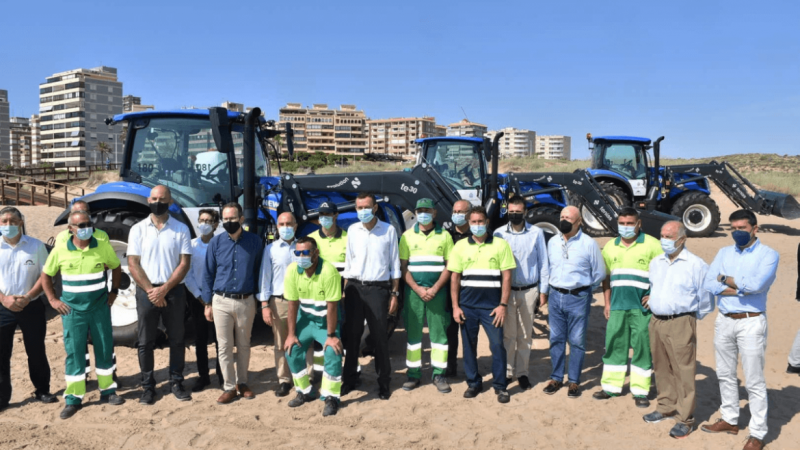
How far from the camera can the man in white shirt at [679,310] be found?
4.23 m

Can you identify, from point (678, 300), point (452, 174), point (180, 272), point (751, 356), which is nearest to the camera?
point (751, 356)

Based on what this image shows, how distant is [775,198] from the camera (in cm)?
1400

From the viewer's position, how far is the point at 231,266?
4.59 metres

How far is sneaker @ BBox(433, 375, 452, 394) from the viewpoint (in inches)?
196

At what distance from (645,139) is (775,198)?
3672mm

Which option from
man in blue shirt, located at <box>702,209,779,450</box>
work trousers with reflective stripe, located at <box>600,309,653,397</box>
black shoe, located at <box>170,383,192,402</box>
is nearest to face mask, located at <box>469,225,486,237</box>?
work trousers with reflective stripe, located at <box>600,309,653,397</box>

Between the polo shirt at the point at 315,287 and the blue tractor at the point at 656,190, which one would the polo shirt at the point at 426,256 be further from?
the blue tractor at the point at 656,190

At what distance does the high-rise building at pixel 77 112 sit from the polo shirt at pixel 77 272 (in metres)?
105

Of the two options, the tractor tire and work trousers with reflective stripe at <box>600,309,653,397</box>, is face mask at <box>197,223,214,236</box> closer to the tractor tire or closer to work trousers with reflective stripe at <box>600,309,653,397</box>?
work trousers with reflective stripe at <box>600,309,653,397</box>

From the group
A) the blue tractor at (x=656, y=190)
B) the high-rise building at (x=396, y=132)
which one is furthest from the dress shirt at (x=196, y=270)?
the high-rise building at (x=396, y=132)

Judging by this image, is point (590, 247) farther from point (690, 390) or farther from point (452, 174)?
point (452, 174)

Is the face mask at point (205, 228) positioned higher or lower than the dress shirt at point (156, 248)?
higher

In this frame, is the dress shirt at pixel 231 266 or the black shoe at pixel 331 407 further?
the dress shirt at pixel 231 266

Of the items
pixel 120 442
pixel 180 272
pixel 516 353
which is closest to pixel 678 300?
pixel 516 353
